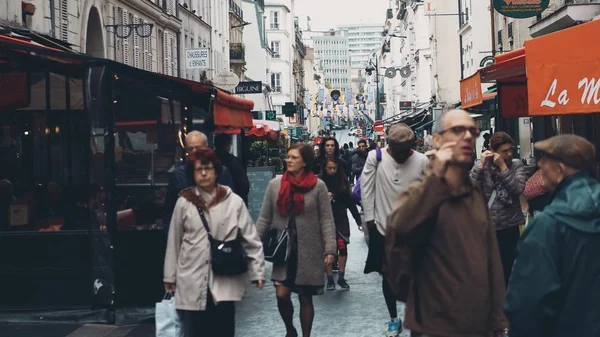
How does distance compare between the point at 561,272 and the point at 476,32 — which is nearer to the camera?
the point at 561,272

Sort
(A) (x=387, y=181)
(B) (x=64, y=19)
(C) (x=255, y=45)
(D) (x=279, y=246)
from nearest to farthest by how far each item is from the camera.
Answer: (D) (x=279, y=246) < (A) (x=387, y=181) < (B) (x=64, y=19) < (C) (x=255, y=45)

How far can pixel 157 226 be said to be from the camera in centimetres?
1171

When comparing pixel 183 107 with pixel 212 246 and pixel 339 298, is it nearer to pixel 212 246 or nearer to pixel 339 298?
pixel 339 298

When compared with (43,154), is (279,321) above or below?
below

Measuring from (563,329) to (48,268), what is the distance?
23.6 ft

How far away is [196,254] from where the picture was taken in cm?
717

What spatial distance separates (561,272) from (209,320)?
3236 mm

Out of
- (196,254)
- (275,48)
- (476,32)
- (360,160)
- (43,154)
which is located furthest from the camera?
(275,48)

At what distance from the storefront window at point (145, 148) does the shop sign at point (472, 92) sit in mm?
3953

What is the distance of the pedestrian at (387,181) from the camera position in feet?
30.1

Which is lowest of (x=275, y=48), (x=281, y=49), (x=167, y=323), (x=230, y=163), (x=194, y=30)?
(x=167, y=323)

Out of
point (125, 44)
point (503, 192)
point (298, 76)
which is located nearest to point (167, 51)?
point (125, 44)

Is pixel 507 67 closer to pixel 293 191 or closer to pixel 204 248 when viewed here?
pixel 293 191

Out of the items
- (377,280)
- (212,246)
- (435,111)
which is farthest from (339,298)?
(435,111)
